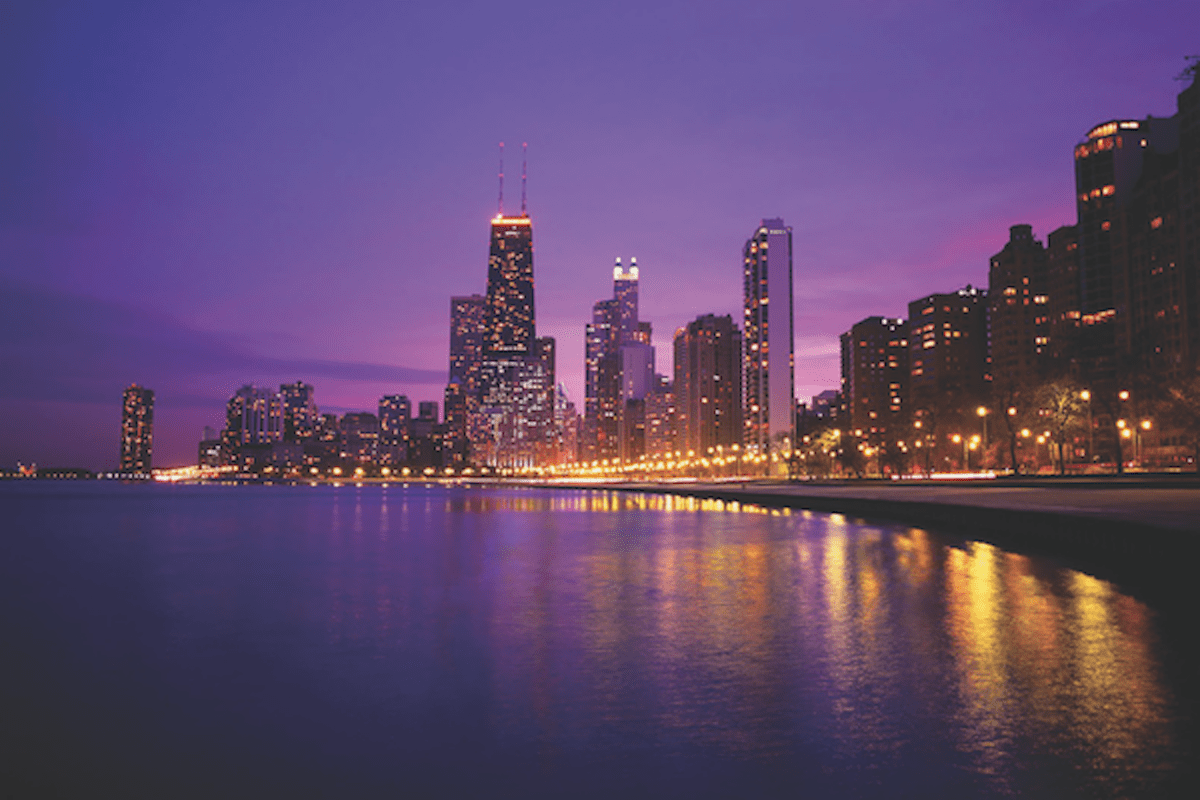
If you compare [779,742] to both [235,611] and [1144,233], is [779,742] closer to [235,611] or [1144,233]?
[235,611]

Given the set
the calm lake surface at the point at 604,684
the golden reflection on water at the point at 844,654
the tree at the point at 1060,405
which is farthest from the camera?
the tree at the point at 1060,405

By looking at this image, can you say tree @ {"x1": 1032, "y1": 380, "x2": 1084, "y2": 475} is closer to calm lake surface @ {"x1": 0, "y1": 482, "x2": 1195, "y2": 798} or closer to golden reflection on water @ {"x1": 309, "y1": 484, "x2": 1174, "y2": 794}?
golden reflection on water @ {"x1": 309, "y1": 484, "x2": 1174, "y2": 794}

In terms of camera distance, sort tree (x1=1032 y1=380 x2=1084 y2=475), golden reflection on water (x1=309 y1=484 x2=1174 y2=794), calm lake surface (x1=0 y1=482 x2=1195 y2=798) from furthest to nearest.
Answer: tree (x1=1032 y1=380 x2=1084 y2=475)
golden reflection on water (x1=309 y1=484 x2=1174 y2=794)
calm lake surface (x1=0 y1=482 x2=1195 y2=798)

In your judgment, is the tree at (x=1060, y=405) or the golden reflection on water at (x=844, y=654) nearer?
the golden reflection on water at (x=844, y=654)

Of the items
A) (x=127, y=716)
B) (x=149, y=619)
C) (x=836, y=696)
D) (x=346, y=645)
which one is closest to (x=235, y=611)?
(x=149, y=619)

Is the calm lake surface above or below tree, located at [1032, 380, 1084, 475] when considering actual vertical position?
below

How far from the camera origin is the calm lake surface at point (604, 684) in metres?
8.94

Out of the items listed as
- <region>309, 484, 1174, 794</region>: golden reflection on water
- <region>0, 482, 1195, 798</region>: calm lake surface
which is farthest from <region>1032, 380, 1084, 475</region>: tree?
<region>0, 482, 1195, 798</region>: calm lake surface

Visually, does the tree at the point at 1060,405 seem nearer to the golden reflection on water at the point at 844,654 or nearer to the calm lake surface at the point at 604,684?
the golden reflection on water at the point at 844,654

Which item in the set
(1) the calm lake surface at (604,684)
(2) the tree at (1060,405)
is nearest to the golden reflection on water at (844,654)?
(1) the calm lake surface at (604,684)

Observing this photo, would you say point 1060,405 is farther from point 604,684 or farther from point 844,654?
point 604,684

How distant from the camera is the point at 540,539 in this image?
148ft

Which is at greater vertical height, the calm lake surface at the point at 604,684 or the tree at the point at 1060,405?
the tree at the point at 1060,405

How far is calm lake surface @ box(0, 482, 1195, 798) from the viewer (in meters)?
8.94
